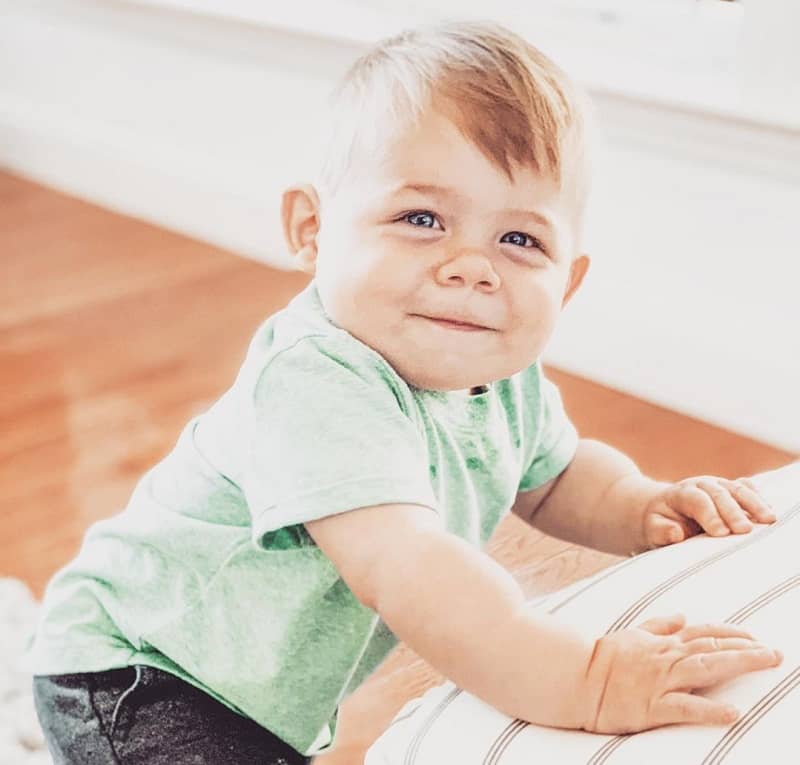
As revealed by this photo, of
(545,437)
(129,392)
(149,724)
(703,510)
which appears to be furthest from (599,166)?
(149,724)

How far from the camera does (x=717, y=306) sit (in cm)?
178

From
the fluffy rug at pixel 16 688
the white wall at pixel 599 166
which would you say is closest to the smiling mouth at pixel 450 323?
the fluffy rug at pixel 16 688

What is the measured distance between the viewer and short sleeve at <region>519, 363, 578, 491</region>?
3.08 ft

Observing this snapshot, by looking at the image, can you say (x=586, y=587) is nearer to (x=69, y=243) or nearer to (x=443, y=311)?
(x=443, y=311)

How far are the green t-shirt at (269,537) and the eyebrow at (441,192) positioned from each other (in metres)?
0.10

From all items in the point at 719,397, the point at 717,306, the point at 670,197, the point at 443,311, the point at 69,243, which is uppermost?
the point at 443,311

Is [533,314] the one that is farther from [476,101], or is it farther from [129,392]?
[129,392]

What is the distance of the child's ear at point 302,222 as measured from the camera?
0.86 m

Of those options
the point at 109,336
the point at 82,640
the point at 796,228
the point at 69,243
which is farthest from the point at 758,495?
the point at 69,243

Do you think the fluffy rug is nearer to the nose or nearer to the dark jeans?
the dark jeans

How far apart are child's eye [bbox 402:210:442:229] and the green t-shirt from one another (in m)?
0.08

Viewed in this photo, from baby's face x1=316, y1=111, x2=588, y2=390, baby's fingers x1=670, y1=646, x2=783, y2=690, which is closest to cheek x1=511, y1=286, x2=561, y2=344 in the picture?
baby's face x1=316, y1=111, x2=588, y2=390

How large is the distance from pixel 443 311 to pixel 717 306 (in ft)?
3.63

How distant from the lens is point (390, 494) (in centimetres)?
71
